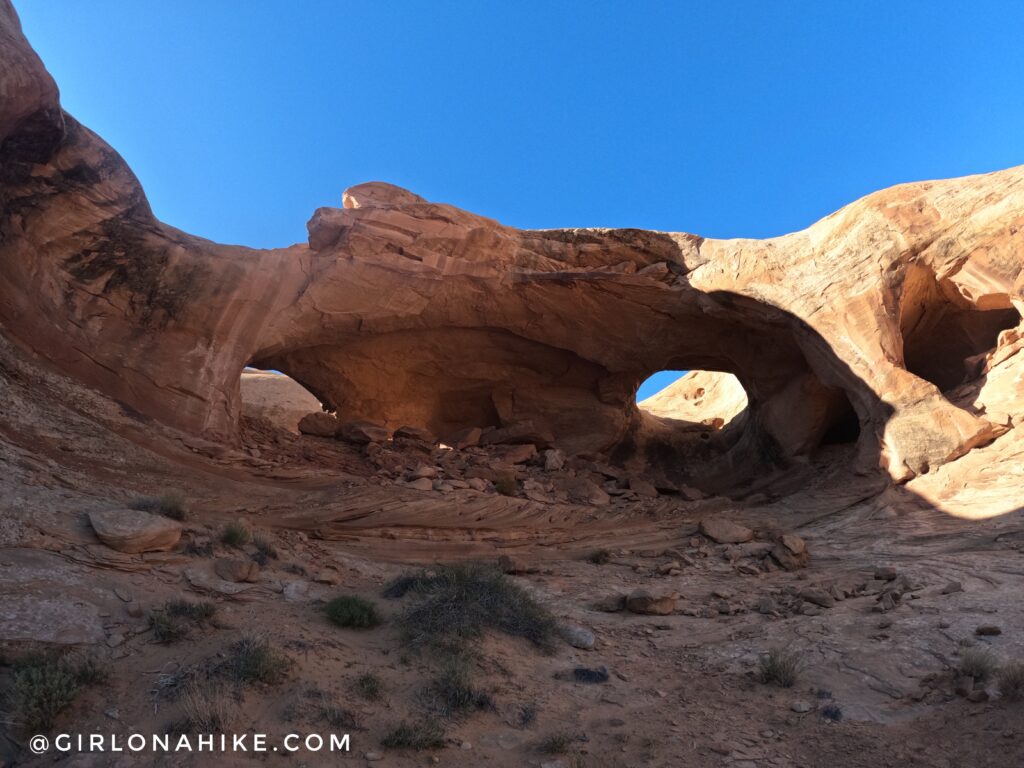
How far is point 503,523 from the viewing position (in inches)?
428

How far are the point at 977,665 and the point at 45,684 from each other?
6607mm

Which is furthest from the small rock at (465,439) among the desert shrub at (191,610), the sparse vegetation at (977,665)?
the sparse vegetation at (977,665)

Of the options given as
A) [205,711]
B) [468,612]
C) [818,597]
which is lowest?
[205,711]

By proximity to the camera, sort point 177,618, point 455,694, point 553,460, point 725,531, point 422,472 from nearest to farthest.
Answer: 1. point 455,694
2. point 177,618
3. point 725,531
4. point 422,472
5. point 553,460

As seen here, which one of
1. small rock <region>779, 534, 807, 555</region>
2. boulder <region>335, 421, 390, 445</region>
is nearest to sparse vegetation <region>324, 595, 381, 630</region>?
small rock <region>779, 534, 807, 555</region>

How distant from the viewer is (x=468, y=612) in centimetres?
699

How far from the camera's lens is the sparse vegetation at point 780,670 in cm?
589

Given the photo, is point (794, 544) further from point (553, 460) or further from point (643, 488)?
point (553, 460)

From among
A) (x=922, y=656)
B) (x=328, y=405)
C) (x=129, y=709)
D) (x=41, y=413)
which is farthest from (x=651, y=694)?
(x=328, y=405)

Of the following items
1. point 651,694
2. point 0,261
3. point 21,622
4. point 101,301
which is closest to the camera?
point 21,622

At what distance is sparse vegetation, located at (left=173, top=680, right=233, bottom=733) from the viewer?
4.77 metres

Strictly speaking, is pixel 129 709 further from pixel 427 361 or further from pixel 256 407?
pixel 256 407

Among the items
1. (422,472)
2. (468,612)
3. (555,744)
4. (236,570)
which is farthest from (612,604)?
(422,472)

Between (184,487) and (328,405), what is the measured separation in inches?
225
